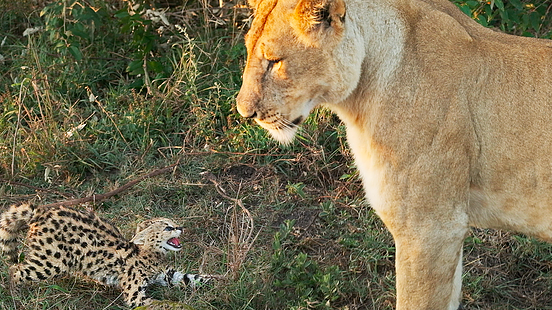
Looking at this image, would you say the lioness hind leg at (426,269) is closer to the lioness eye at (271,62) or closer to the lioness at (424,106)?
the lioness at (424,106)

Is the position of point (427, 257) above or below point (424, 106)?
below

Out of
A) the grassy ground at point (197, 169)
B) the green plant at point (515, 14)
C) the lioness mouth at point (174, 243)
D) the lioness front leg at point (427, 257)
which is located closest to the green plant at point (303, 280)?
the grassy ground at point (197, 169)

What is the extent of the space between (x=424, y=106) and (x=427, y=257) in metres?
0.63

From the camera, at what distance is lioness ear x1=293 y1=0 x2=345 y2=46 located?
119 inches

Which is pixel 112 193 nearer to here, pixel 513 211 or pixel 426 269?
pixel 426 269

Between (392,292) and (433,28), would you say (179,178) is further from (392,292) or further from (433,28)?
(433,28)

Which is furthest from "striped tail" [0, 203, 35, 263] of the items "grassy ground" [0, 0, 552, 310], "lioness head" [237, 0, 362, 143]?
"lioness head" [237, 0, 362, 143]

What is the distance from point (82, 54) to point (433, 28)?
355cm

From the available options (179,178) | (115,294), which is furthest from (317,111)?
(115,294)

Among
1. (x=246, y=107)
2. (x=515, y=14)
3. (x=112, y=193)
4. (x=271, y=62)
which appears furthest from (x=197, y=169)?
(x=515, y=14)

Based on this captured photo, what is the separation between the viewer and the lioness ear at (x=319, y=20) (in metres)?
3.03

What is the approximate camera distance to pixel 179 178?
16.4 feet

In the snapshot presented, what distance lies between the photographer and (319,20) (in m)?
3.08

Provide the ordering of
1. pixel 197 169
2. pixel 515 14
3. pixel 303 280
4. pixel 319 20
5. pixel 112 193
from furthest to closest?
pixel 197 169, pixel 515 14, pixel 112 193, pixel 303 280, pixel 319 20
